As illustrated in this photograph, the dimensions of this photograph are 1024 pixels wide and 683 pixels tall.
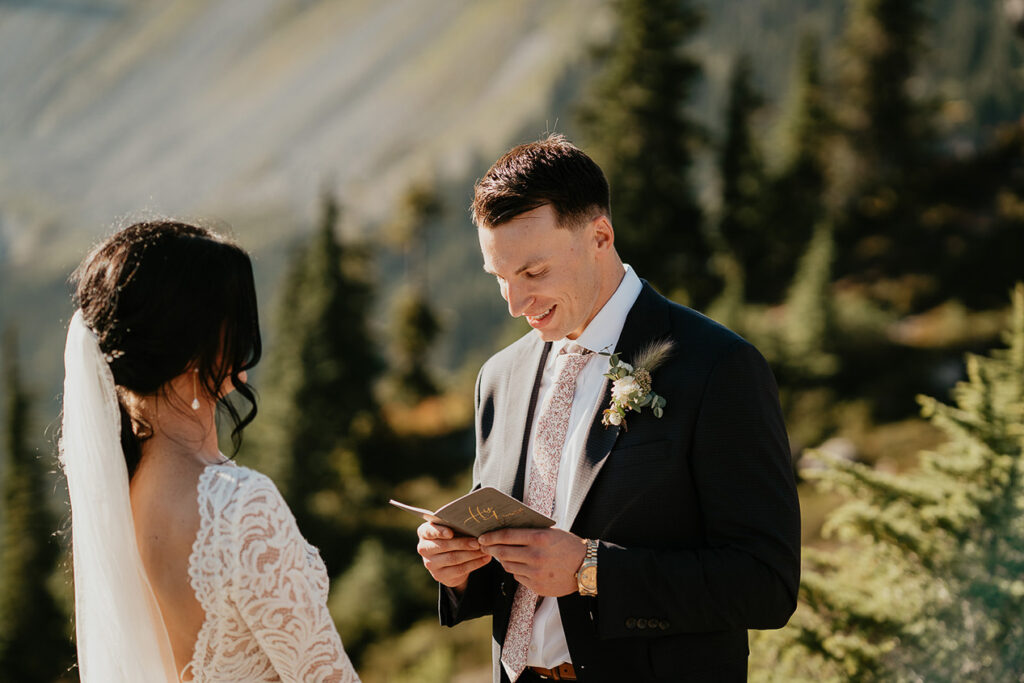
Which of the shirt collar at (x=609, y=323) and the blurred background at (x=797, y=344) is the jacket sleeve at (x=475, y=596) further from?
the blurred background at (x=797, y=344)

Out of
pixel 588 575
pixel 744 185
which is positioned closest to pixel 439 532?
pixel 588 575

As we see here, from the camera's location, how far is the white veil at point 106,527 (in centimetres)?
237

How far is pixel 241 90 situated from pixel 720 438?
136554 millimetres

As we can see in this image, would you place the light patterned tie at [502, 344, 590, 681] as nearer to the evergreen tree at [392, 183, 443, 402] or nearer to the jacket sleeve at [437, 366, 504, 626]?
the jacket sleeve at [437, 366, 504, 626]

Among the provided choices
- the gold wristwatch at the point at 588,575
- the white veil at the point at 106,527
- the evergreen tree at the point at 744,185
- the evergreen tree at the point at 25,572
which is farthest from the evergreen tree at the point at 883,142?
the white veil at the point at 106,527

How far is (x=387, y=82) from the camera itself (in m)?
120

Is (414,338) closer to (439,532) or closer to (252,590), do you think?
(439,532)

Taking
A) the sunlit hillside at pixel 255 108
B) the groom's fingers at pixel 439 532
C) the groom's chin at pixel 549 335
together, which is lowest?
the groom's fingers at pixel 439 532

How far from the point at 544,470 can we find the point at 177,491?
3.51 ft

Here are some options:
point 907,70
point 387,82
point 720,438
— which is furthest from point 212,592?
point 387,82

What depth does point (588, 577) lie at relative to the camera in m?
2.52

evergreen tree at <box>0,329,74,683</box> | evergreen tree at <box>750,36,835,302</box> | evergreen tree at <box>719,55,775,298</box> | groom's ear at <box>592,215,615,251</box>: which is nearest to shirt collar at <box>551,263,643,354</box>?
groom's ear at <box>592,215,615,251</box>

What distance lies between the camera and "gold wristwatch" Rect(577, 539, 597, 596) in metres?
2.51

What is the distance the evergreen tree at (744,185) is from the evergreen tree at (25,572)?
2681 centimetres
